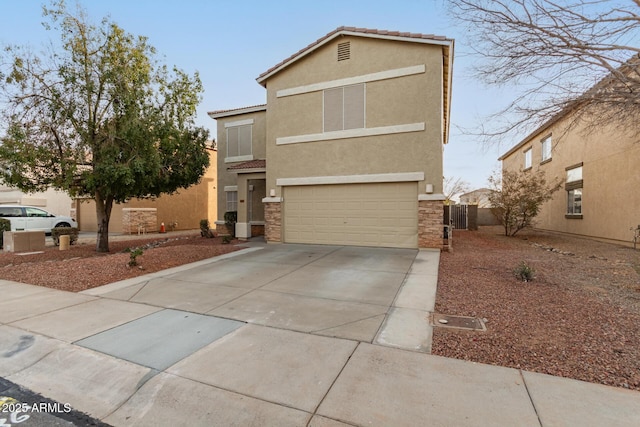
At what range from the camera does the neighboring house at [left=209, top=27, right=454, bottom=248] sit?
1056 centimetres

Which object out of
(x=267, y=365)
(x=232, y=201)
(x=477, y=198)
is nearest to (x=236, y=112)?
(x=232, y=201)

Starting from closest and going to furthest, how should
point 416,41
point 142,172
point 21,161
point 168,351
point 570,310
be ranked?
point 168,351 → point 570,310 → point 21,161 → point 142,172 → point 416,41

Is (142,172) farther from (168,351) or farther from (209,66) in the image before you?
(168,351)

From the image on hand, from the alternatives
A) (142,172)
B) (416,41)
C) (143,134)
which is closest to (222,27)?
(143,134)

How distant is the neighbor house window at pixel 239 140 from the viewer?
53.1 feet

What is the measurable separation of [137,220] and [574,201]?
24.7m

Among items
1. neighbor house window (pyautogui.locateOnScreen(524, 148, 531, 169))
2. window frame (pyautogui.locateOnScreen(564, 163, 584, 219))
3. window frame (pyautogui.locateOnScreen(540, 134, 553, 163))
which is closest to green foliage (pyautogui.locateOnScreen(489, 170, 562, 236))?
window frame (pyautogui.locateOnScreen(564, 163, 584, 219))

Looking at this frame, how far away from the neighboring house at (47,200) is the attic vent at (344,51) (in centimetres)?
2051

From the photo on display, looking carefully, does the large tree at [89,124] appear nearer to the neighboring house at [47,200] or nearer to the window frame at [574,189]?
the neighboring house at [47,200]

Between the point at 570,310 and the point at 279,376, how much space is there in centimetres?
464

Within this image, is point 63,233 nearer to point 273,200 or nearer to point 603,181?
point 273,200

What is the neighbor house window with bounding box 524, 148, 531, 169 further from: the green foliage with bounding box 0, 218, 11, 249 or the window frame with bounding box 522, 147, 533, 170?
the green foliage with bounding box 0, 218, 11, 249

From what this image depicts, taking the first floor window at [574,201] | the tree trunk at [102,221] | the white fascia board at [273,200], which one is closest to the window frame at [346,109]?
the white fascia board at [273,200]

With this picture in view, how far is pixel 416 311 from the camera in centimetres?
500
